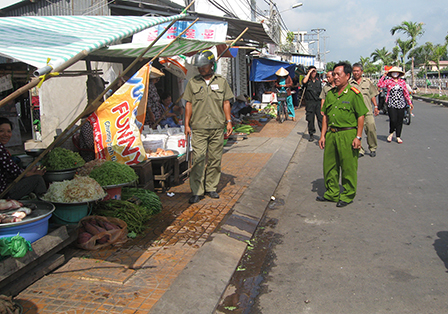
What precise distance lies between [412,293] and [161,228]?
2.81 m

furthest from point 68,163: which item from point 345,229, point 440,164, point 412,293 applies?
point 440,164

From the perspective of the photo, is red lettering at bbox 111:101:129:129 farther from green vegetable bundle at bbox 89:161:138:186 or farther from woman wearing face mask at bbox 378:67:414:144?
woman wearing face mask at bbox 378:67:414:144

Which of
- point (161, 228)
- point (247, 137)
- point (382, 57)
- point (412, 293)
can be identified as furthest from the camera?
point (382, 57)

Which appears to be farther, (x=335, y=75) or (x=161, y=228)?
(x=335, y=75)

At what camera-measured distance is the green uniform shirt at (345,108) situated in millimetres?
5598

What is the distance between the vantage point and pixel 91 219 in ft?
14.6

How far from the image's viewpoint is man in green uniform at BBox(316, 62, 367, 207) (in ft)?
18.5

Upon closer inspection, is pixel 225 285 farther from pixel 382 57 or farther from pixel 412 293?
pixel 382 57

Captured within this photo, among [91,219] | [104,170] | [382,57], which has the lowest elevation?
[91,219]

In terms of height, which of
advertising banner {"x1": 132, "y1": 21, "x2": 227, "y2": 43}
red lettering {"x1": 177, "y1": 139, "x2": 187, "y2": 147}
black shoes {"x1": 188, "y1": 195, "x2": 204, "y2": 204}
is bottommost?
black shoes {"x1": 188, "y1": 195, "x2": 204, "y2": 204}

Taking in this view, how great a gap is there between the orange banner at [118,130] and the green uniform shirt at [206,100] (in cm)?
90

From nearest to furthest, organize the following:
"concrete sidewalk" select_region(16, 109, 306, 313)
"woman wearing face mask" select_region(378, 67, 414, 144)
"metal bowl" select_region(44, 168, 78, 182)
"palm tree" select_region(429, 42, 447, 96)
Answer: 1. "concrete sidewalk" select_region(16, 109, 306, 313)
2. "metal bowl" select_region(44, 168, 78, 182)
3. "woman wearing face mask" select_region(378, 67, 414, 144)
4. "palm tree" select_region(429, 42, 447, 96)

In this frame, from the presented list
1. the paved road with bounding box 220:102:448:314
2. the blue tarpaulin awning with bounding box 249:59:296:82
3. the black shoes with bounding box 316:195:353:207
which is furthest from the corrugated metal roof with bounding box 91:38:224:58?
the blue tarpaulin awning with bounding box 249:59:296:82

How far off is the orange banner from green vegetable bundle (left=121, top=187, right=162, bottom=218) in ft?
1.78
